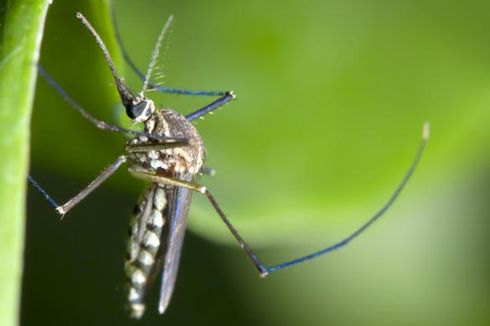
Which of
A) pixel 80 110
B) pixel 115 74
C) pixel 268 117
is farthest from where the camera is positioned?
pixel 268 117

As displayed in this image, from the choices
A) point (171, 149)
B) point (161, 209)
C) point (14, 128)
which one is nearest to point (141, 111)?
point (171, 149)

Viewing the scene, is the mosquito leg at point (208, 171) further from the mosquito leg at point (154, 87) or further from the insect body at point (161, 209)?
the mosquito leg at point (154, 87)

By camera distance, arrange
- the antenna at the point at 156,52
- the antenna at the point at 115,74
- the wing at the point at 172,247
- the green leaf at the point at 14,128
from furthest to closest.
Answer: the wing at the point at 172,247 → the antenna at the point at 156,52 → the antenna at the point at 115,74 → the green leaf at the point at 14,128

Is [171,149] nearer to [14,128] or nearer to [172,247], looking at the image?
[172,247]

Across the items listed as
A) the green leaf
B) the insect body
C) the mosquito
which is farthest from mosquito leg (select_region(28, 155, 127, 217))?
the green leaf

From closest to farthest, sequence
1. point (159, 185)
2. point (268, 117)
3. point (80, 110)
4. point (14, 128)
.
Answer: point (14, 128), point (80, 110), point (268, 117), point (159, 185)

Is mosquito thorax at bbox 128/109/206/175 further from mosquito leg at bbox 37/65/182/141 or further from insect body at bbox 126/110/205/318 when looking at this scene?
mosquito leg at bbox 37/65/182/141

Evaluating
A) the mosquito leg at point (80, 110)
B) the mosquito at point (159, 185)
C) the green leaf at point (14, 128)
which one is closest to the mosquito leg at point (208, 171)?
the mosquito at point (159, 185)
